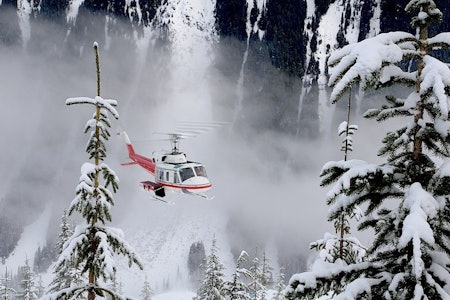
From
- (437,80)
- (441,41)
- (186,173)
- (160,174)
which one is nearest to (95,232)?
(437,80)

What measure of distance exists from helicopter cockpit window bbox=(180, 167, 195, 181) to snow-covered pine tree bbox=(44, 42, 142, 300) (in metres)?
20.5

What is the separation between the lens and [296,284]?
15.7 feet

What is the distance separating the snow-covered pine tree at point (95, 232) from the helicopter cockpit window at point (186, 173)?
20.5 meters

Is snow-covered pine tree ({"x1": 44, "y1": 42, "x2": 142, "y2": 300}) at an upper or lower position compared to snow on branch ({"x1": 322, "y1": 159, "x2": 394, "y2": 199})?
lower

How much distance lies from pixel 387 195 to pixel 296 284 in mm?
1457

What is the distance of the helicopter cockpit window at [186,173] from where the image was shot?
94.9ft

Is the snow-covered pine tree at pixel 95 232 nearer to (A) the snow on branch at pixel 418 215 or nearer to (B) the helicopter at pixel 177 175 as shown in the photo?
(A) the snow on branch at pixel 418 215

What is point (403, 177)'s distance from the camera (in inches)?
192

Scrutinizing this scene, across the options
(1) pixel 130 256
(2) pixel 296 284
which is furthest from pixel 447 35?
(1) pixel 130 256

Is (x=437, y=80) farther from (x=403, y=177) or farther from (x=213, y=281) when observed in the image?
(x=213, y=281)

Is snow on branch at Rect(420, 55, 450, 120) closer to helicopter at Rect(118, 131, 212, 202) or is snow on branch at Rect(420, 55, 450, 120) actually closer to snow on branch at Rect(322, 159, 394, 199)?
snow on branch at Rect(322, 159, 394, 199)

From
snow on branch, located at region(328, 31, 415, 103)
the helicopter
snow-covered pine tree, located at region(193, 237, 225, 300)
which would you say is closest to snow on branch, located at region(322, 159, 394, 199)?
snow on branch, located at region(328, 31, 415, 103)

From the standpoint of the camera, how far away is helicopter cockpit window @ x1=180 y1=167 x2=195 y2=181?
2892 cm

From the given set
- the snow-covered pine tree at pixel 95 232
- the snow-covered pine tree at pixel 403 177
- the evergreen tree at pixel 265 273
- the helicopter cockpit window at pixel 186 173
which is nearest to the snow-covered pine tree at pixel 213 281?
the helicopter cockpit window at pixel 186 173
